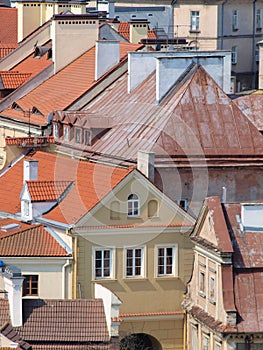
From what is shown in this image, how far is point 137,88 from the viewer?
79.1 meters

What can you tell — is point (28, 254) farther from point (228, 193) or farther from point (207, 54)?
point (207, 54)

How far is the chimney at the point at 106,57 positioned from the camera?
84.7m

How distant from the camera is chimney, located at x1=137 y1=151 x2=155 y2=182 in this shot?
226 ft

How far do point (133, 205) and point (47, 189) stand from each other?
4597mm

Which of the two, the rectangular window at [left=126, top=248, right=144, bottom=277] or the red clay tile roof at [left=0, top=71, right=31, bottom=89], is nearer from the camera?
the rectangular window at [left=126, top=248, right=144, bottom=277]

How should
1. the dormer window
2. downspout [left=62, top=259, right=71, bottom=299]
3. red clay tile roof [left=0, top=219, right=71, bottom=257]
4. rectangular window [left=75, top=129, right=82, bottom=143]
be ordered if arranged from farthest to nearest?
rectangular window [left=75, top=129, right=82, bottom=143] < the dormer window < downspout [left=62, top=259, right=71, bottom=299] < red clay tile roof [left=0, top=219, right=71, bottom=257]

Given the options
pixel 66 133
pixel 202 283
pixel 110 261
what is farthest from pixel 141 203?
pixel 66 133

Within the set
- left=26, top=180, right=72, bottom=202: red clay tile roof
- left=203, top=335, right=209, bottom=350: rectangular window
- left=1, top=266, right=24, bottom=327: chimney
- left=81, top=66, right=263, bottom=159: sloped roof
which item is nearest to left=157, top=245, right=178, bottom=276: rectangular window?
left=203, top=335, right=209, bottom=350: rectangular window

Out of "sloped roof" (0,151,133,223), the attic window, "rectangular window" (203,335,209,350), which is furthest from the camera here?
the attic window

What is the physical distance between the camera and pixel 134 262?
64.8 m

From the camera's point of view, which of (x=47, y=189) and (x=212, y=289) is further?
(x=47, y=189)

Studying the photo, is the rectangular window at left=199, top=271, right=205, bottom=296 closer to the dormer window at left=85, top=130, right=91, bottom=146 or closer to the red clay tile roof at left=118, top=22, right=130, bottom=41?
the dormer window at left=85, top=130, right=91, bottom=146

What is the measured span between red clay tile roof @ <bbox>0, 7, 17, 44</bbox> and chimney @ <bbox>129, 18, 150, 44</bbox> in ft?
23.6

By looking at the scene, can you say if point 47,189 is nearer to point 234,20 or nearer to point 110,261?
point 110,261
